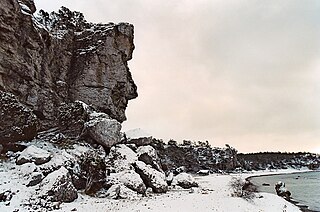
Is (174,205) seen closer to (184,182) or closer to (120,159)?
(120,159)

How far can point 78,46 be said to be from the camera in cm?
6069

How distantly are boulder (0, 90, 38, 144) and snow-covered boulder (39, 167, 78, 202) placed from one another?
1028 cm

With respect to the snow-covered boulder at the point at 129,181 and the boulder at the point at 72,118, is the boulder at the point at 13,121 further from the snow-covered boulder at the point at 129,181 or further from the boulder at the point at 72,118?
the snow-covered boulder at the point at 129,181

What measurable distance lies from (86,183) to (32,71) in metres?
19.0

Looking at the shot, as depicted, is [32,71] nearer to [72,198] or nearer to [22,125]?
[22,125]

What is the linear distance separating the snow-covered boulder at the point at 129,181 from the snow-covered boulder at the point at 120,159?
12.8ft

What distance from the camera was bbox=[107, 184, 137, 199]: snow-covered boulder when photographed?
35156 millimetres

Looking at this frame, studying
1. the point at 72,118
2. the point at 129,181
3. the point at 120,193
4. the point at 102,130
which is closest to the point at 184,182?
the point at 129,181

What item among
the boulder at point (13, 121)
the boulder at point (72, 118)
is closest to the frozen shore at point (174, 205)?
the boulder at point (13, 121)

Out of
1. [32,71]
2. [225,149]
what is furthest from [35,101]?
[225,149]

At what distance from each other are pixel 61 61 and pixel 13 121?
69.6 ft

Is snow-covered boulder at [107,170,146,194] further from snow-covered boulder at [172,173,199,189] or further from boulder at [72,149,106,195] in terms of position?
snow-covered boulder at [172,173,199,189]

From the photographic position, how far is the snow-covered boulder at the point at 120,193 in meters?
35.2

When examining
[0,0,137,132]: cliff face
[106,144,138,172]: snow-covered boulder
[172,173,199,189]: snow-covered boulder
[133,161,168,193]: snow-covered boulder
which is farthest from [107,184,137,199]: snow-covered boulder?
[0,0,137,132]: cliff face
